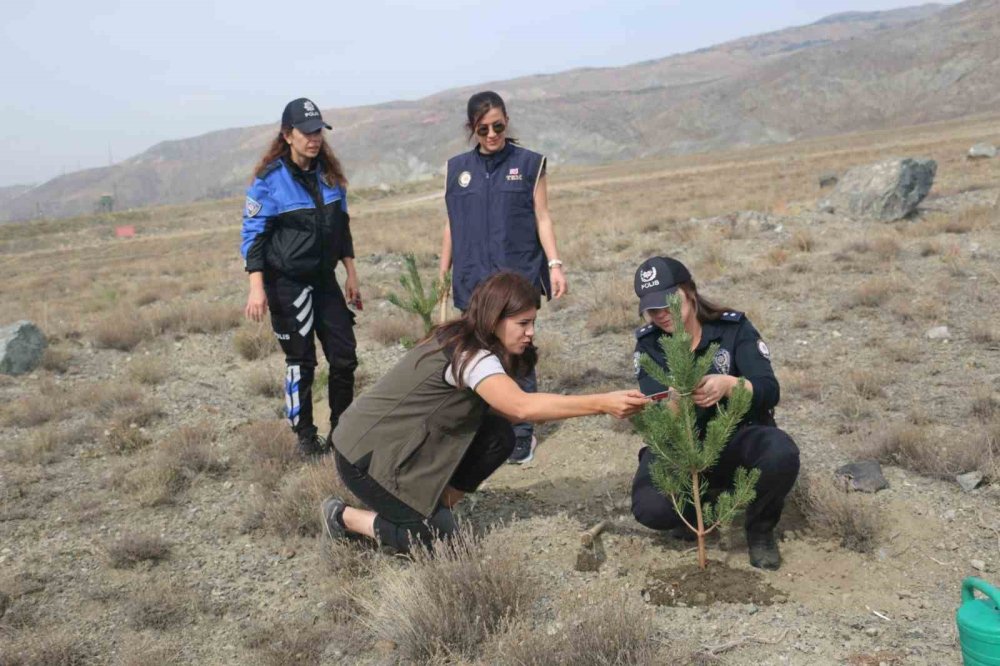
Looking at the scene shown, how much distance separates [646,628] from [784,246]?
27.7 ft

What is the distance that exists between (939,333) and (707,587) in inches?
157

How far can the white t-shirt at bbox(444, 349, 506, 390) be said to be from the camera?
2.82 meters

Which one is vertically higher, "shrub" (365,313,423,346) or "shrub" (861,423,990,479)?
"shrub" (365,313,423,346)

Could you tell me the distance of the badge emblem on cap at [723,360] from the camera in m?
3.20

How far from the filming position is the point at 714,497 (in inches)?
130

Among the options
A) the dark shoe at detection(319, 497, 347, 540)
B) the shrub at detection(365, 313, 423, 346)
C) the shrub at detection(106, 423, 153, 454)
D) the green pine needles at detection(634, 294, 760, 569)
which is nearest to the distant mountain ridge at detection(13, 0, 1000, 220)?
the shrub at detection(365, 313, 423, 346)

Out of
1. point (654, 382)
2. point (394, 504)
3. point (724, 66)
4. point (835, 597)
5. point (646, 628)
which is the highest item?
point (724, 66)

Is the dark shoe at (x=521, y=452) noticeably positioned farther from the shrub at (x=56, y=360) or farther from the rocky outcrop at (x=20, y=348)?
the rocky outcrop at (x=20, y=348)

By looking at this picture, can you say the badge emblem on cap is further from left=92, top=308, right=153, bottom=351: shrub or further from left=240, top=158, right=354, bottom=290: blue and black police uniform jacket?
left=92, top=308, right=153, bottom=351: shrub

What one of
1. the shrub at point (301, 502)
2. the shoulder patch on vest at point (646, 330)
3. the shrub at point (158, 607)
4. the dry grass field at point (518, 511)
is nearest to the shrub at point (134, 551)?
the dry grass field at point (518, 511)

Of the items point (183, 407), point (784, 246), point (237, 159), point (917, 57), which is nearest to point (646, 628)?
point (183, 407)

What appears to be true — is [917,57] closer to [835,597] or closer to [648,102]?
[648,102]

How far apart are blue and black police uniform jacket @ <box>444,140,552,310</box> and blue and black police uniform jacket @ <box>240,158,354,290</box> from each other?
723 mm

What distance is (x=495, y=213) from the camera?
4.13 metres
